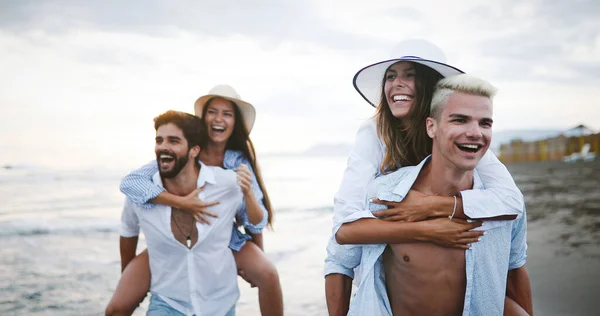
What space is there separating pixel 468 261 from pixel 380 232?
0.51 metres

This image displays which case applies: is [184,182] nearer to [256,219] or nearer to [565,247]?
[256,219]

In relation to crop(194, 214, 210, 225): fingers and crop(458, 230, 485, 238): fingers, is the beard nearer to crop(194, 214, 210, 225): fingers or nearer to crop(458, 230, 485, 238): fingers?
crop(194, 214, 210, 225): fingers

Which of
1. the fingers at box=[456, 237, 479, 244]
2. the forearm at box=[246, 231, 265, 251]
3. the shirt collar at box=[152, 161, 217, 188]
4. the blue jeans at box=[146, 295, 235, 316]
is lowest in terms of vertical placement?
the blue jeans at box=[146, 295, 235, 316]

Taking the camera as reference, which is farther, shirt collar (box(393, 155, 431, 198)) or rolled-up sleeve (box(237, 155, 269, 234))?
rolled-up sleeve (box(237, 155, 269, 234))

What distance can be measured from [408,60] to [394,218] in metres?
1.13

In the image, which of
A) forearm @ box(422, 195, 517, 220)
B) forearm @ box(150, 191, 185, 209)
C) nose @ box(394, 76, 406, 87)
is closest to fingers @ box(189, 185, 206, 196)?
forearm @ box(150, 191, 185, 209)

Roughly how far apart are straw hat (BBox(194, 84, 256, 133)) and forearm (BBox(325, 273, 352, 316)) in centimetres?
168

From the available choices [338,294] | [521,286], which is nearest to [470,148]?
[521,286]

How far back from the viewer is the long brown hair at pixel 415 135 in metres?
3.21

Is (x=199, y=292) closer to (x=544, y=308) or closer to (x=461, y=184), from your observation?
(x=461, y=184)

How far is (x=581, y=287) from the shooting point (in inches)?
205

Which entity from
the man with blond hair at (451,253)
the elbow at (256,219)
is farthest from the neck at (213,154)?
the man with blond hair at (451,253)

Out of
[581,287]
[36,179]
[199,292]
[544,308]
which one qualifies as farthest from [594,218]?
[36,179]

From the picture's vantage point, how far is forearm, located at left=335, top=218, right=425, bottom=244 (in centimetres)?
265
